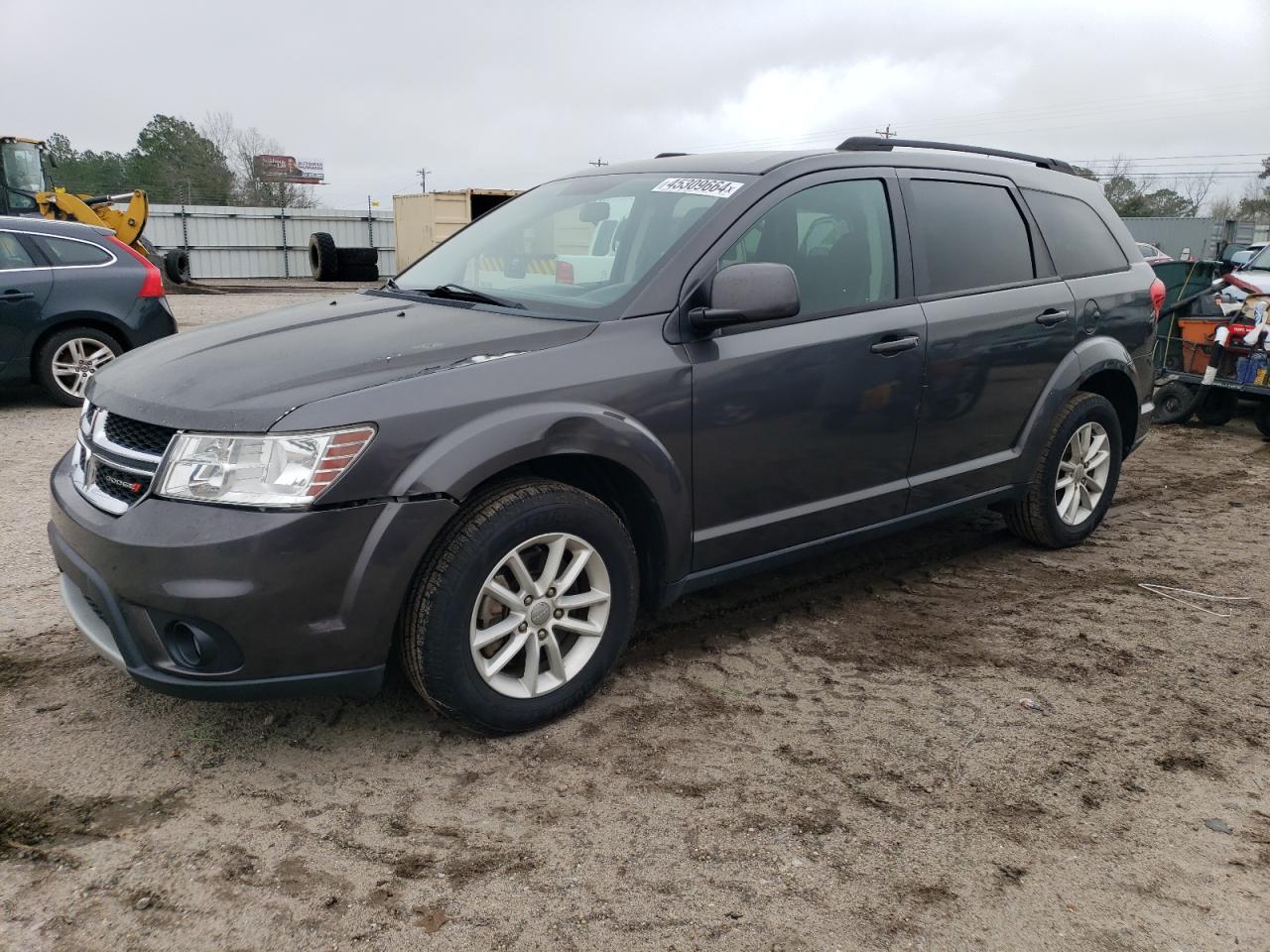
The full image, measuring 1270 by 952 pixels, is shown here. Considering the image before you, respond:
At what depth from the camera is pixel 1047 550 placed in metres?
5.16

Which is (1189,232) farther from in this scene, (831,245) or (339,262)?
(831,245)

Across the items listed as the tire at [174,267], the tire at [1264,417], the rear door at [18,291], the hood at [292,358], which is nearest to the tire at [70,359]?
the rear door at [18,291]

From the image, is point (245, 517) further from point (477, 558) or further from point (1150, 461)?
point (1150, 461)

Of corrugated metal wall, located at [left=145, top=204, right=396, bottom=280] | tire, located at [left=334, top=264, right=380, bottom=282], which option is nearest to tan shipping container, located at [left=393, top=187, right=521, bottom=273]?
tire, located at [left=334, top=264, right=380, bottom=282]

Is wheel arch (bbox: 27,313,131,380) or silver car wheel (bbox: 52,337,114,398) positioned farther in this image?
silver car wheel (bbox: 52,337,114,398)

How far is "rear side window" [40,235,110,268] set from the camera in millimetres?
8352

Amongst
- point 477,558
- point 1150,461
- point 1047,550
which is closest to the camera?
point 477,558

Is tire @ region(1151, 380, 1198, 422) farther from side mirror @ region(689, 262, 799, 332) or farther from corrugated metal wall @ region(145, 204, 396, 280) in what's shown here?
corrugated metal wall @ region(145, 204, 396, 280)

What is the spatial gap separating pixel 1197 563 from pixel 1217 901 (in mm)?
2971

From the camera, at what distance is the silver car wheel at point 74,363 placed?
8.37 m

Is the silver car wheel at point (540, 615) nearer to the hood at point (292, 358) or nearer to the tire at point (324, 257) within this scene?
the hood at point (292, 358)

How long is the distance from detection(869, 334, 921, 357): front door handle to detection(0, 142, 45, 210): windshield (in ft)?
66.9

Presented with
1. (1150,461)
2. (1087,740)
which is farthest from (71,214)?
(1087,740)

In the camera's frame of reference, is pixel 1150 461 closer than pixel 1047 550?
No
